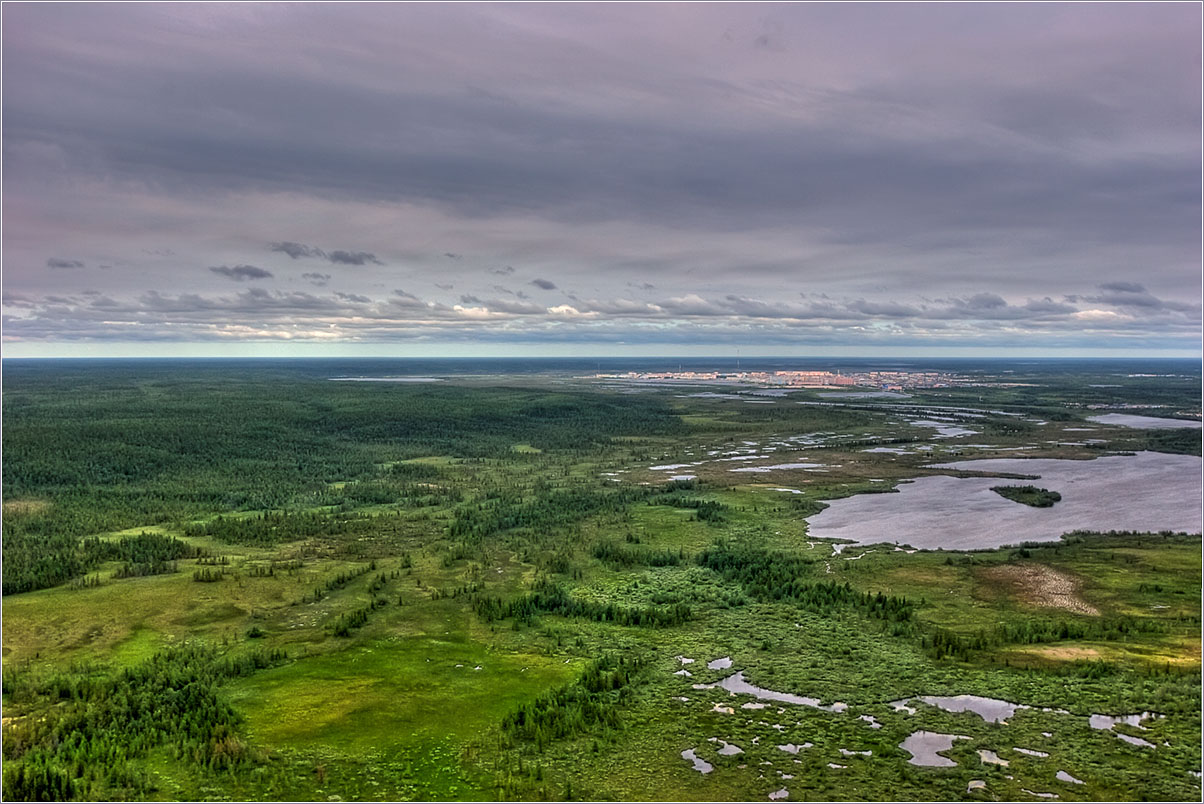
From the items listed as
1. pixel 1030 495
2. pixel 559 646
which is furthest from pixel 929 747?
pixel 1030 495

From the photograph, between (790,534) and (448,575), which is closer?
(448,575)

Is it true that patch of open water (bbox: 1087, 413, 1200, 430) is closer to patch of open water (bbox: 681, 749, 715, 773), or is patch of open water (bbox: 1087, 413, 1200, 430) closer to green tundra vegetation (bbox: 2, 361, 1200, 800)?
green tundra vegetation (bbox: 2, 361, 1200, 800)

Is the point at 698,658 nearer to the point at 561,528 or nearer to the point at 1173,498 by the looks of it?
the point at 561,528

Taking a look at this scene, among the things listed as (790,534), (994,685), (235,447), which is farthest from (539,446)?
(994,685)

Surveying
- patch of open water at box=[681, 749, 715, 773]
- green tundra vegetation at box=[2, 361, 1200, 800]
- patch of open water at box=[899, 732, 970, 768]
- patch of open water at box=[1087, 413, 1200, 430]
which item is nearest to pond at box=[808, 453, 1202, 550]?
green tundra vegetation at box=[2, 361, 1200, 800]

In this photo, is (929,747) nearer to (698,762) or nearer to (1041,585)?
(698,762)

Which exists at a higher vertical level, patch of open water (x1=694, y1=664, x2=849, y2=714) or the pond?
the pond

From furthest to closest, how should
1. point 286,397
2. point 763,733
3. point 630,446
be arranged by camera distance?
point 286,397 < point 630,446 < point 763,733

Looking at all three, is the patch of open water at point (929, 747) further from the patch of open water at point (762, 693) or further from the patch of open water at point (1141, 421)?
the patch of open water at point (1141, 421)
